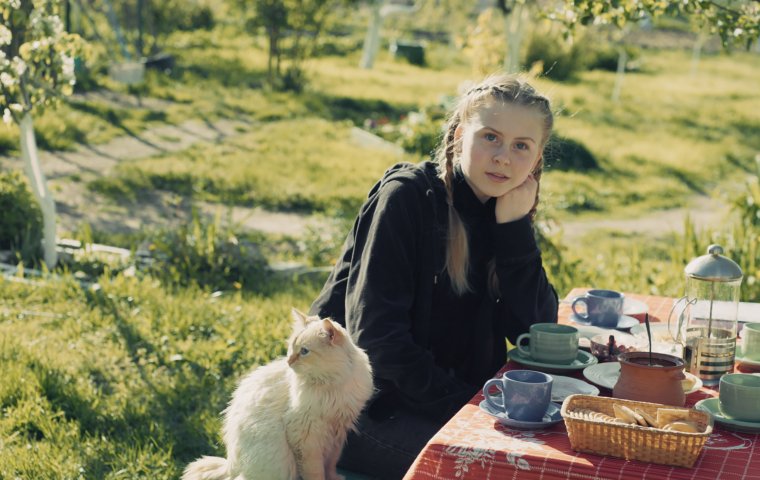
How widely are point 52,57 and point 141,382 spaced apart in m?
2.61

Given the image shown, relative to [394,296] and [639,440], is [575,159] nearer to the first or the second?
[394,296]

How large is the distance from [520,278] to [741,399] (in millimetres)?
976

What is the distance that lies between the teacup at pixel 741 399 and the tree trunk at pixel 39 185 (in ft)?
17.3

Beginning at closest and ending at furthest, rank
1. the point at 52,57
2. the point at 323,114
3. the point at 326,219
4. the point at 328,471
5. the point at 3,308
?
the point at 328,471
the point at 3,308
the point at 52,57
the point at 326,219
the point at 323,114

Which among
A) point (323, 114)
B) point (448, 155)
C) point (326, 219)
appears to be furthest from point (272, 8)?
point (448, 155)

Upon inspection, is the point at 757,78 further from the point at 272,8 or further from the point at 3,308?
the point at 3,308

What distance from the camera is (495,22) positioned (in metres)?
19.5

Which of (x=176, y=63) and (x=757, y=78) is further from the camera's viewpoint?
(x=757, y=78)

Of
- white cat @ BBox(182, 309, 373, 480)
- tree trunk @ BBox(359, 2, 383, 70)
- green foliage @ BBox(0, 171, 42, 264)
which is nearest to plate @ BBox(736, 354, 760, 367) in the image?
white cat @ BBox(182, 309, 373, 480)

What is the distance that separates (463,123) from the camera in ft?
10.4

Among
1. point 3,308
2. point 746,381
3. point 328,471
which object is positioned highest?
point 746,381

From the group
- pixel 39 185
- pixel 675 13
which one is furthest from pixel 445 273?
pixel 39 185

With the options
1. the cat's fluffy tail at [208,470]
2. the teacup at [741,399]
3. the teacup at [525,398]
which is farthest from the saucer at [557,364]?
the cat's fluffy tail at [208,470]

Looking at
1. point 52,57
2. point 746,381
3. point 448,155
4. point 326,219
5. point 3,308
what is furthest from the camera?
point 326,219
